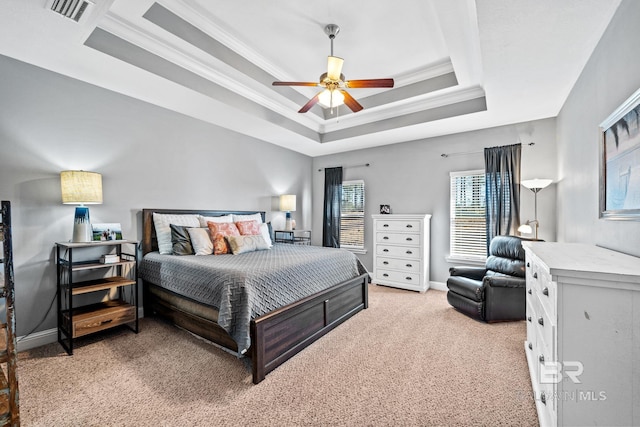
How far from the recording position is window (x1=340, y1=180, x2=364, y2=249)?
549cm

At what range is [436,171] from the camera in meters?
4.58

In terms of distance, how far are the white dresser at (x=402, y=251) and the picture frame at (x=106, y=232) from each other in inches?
143

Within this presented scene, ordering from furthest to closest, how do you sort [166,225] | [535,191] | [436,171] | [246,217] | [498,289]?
[436,171]
[246,217]
[535,191]
[166,225]
[498,289]

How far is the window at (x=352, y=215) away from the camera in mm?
5488

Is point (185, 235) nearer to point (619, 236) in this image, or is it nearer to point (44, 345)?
point (44, 345)

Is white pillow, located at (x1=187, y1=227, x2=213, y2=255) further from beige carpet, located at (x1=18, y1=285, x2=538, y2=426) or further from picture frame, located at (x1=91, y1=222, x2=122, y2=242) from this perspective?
beige carpet, located at (x1=18, y1=285, x2=538, y2=426)

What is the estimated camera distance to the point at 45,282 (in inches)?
104

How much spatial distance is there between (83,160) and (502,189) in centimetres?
520

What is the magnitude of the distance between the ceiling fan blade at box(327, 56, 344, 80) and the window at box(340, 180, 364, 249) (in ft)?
9.84

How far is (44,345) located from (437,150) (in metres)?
5.46

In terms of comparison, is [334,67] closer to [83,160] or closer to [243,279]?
[243,279]

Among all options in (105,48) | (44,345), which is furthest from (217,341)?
(105,48)

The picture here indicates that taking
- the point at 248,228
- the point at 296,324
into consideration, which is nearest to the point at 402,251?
the point at 248,228

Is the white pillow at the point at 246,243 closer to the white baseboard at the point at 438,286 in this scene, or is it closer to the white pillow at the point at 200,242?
the white pillow at the point at 200,242
